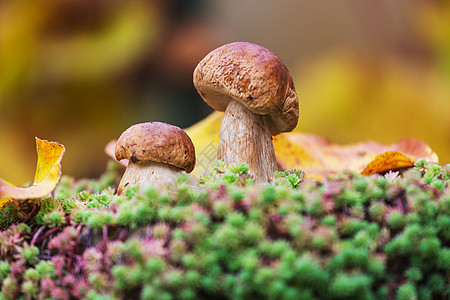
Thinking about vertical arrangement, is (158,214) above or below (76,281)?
above

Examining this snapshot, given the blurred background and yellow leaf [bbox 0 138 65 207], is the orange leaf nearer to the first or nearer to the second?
yellow leaf [bbox 0 138 65 207]

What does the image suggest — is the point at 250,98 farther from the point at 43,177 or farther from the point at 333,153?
the point at 333,153

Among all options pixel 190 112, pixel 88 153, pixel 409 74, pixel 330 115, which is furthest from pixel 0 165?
pixel 409 74

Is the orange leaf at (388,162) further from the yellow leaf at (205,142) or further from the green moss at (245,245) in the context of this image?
the yellow leaf at (205,142)

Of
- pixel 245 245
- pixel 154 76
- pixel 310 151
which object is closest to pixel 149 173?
pixel 245 245

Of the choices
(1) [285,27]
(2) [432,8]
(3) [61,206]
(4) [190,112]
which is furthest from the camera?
(1) [285,27]

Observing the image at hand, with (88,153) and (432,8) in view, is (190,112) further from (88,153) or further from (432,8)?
(432,8)
